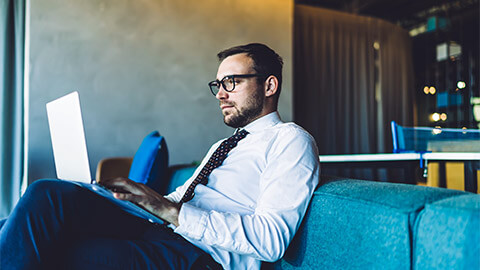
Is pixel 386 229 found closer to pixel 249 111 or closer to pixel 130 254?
pixel 130 254

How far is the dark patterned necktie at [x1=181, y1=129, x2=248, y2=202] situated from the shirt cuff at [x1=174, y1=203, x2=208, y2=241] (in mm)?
280

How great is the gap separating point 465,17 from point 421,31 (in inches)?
54.2

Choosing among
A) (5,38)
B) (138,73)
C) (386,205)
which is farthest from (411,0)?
(386,205)

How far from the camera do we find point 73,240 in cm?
101

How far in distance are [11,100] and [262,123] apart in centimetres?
279

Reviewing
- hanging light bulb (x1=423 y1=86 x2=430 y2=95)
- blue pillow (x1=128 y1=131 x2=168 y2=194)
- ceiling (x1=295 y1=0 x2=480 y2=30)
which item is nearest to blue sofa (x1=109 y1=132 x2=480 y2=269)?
blue pillow (x1=128 y1=131 x2=168 y2=194)

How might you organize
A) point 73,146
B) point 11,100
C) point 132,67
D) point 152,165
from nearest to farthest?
1. point 73,146
2. point 152,165
3. point 11,100
4. point 132,67

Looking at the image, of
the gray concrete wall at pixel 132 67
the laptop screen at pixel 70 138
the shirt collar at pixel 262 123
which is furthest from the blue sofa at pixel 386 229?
the gray concrete wall at pixel 132 67

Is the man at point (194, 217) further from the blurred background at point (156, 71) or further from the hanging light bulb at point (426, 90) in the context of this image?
the hanging light bulb at point (426, 90)

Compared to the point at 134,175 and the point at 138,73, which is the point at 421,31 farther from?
the point at 134,175

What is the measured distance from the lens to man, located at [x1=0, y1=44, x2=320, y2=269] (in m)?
0.89

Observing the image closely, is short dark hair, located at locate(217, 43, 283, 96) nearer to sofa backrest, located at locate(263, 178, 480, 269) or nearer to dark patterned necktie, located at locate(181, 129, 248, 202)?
→ dark patterned necktie, located at locate(181, 129, 248, 202)

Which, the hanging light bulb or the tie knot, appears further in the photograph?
the hanging light bulb

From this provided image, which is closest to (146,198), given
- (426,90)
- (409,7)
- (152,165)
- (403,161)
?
(152,165)
